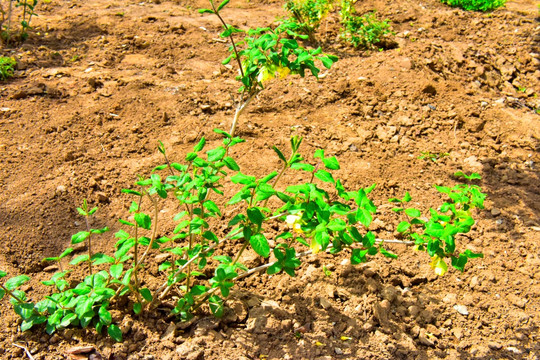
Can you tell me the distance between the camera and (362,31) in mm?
4625

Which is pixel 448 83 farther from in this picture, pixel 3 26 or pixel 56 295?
pixel 3 26

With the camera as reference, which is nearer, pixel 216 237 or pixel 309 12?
pixel 216 237

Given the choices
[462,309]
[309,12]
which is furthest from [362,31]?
[462,309]

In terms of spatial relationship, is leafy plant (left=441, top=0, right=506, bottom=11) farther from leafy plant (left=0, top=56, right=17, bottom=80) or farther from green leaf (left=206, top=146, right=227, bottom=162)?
leafy plant (left=0, top=56, right=17, bottom=80)

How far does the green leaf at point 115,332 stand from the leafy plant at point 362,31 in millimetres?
3692

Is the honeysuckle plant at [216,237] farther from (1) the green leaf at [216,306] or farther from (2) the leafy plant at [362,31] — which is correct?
(2) the leafy plant at [362,31]

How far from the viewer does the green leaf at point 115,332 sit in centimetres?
204

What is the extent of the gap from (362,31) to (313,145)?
1.86 m

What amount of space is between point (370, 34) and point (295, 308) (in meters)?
3.25

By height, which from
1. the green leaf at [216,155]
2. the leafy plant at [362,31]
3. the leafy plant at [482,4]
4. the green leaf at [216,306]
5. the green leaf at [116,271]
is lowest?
the green leaf at [216,306]

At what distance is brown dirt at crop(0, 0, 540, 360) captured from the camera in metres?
2.28

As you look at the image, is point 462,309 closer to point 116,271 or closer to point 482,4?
point 116,271

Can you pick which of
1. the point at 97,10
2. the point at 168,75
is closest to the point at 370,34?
the point at 168,75

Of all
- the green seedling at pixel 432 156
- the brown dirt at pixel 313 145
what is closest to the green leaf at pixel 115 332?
the brown dirt at pixel 313 145
